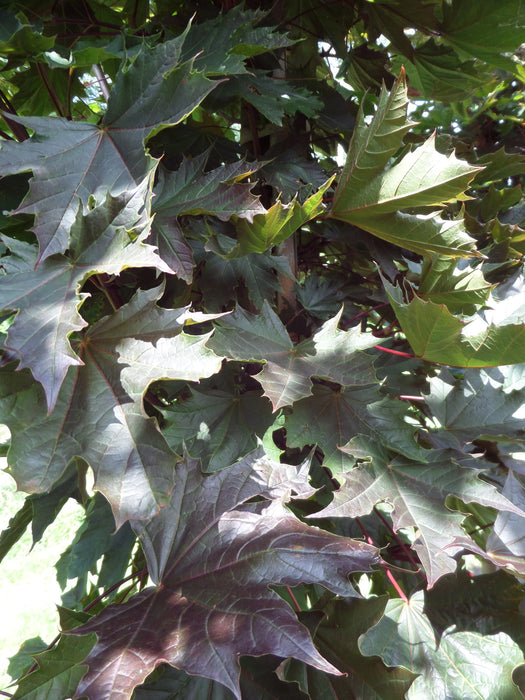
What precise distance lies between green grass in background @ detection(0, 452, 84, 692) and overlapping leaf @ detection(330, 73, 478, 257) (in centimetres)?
149

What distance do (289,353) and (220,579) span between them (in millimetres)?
289

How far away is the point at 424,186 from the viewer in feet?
2.11

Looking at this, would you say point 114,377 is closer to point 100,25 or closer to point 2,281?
point 2,281

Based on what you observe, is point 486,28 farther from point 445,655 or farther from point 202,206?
point 445,655

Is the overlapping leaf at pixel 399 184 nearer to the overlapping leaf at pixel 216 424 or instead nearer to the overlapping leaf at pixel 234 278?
the overlapping leaf at pixel 234 278

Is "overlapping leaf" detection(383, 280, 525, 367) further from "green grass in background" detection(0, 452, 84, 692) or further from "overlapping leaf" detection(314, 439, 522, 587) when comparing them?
"green grass in background" detection(0, 452, 84, 692)

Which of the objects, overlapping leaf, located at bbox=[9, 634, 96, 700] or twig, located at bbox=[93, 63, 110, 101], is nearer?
overlapping leaf, located at bbox=[9, 634, 96, 700]

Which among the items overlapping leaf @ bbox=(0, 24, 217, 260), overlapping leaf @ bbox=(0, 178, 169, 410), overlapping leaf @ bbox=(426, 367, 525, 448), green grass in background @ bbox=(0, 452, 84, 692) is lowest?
green grass in background @ bbox=(0, 452, 84, 692)

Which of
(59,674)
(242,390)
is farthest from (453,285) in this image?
(59,674)

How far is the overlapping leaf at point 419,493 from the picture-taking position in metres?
0.56

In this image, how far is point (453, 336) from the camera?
25.3 inches

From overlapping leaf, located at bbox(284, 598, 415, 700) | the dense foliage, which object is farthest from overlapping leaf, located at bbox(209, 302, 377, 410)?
overlapping leaf, located at bbox(284, 598, 415, 700)

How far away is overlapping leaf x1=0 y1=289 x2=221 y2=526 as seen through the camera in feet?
1.55

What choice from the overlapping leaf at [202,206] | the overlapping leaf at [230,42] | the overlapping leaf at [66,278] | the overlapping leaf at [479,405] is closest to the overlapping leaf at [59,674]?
the overlapping leaf at [66,278]
